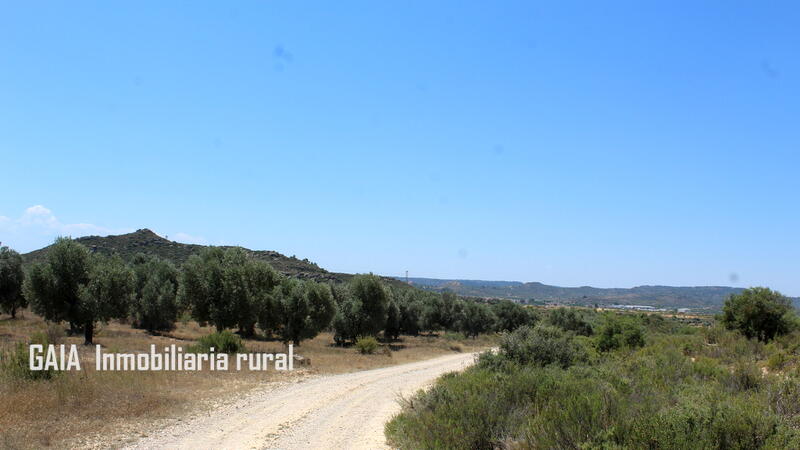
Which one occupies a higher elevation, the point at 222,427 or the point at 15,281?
the point at 15,281

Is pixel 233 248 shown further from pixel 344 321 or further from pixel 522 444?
pixel 522 444

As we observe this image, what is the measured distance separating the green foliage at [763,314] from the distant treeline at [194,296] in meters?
14.7

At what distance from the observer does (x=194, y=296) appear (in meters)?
40.5

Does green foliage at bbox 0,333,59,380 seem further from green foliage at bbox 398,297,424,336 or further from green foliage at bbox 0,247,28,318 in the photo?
green foliage at bbox 398,297,424,336

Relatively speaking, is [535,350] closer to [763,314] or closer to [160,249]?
[763,314]

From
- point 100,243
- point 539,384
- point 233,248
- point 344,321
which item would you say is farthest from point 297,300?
point 100,243

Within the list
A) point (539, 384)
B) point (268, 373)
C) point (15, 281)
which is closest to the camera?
point (539, 384)

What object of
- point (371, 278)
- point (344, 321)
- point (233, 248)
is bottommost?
point (344, 321)

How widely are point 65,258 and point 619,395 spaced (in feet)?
108

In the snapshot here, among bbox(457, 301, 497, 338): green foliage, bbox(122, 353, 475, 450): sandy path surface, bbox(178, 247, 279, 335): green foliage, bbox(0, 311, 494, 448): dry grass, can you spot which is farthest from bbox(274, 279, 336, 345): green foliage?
bbox(457, 301, 497, 338): green foliage

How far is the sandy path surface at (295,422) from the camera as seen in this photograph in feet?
32.5

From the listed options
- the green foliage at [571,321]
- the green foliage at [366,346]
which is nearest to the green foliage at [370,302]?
the green foliage at [366,346]

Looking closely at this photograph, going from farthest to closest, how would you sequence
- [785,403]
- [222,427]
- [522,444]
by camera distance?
[222,427]
[785,403]
[522,444]

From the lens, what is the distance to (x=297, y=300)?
39.7 m
